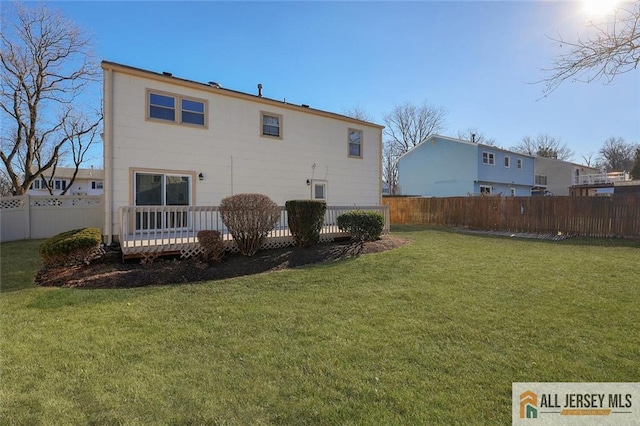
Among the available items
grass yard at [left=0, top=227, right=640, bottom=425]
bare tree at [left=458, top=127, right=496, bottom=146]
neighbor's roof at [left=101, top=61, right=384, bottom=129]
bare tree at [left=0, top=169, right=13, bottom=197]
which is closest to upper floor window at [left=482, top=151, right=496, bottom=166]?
neighbor's roof at [left=101, top=61, right=384, bottom=129]

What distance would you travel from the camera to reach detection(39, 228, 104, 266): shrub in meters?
6.97

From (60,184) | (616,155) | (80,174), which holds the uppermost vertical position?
(616,155)

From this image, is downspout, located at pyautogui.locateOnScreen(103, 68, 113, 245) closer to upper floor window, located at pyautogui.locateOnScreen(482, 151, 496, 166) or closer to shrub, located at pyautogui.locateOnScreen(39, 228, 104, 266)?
shrub, located at pyautogui.locateOnScreen(39, 228, 104, 266)

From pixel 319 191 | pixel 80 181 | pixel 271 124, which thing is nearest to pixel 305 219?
pixel 319 191

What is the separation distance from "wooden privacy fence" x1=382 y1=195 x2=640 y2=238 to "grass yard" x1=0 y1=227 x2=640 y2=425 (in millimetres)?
9004

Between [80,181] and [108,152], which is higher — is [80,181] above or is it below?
above

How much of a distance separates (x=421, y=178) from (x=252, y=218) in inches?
950

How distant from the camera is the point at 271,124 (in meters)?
12.3

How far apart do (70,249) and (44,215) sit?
27.1 ft

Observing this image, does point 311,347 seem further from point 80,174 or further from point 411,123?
point 411,123

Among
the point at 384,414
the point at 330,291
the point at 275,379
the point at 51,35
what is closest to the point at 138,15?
the point at 330,291

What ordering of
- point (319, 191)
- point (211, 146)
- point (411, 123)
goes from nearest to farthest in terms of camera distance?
point (211, 146) < point (319, 191) < point (411, 123)

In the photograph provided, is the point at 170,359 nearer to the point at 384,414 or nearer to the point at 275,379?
the point at 275,379

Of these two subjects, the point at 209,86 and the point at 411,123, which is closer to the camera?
the point at 209,86
